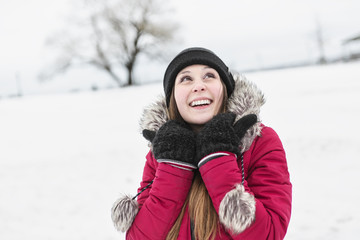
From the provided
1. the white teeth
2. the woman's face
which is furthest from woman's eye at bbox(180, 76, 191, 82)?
the white teeth

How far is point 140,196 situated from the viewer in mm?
1566

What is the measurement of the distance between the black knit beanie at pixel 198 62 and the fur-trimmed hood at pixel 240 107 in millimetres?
73

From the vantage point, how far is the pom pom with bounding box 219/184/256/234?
1.20 meters

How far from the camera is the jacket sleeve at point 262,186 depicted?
1.23 metres

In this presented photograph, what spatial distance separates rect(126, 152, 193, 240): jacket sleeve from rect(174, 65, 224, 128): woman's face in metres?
0.31

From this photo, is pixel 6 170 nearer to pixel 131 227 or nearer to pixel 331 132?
pixel 131 227

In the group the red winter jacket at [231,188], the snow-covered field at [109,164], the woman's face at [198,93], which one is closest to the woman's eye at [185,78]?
the woman's face at [198,93]

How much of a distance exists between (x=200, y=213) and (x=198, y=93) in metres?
0.59

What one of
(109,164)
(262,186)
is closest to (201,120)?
(262,186)

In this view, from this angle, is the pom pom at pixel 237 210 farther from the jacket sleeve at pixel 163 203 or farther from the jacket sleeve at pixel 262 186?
the jacket sleeve at pixel 163 203

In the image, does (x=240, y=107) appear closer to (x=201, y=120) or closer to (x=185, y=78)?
(x=201, y=120)

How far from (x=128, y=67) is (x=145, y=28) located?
308 cm

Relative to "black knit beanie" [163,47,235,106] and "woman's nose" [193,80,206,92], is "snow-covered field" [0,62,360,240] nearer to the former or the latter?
"black knit beanie" [163,47,235,106]

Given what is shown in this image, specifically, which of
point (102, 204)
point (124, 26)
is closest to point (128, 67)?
point (124, 26)
